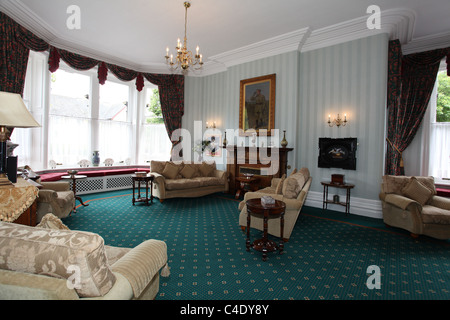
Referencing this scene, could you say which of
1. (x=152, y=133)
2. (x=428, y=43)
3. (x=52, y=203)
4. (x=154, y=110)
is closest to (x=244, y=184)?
(x=152, y=133)

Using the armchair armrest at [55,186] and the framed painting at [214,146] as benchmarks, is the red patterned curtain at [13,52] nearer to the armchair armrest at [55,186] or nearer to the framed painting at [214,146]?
the armchair armrest at [55,186]

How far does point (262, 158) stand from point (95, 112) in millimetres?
5342

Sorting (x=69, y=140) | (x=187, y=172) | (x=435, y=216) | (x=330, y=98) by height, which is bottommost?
(x=435, y=216)

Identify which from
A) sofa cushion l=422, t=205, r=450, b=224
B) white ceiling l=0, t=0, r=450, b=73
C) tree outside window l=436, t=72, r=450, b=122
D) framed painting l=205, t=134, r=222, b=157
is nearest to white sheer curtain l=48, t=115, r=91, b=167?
white ceiling l=0, t=0, r=450, b=73

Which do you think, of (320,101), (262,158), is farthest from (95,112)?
(320,101)

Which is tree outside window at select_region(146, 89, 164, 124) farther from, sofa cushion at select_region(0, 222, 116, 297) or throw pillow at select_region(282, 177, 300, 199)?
sofa cushion at select_region(0, 222, 116, 297)

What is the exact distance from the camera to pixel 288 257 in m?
3.20

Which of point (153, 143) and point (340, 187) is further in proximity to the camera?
point (153, 143)

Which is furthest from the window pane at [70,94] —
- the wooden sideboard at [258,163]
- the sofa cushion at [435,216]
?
the sofa cushion at [435,216]

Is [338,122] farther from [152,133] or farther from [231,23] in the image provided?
[152,133]

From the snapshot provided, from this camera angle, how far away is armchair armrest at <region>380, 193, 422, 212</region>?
12.6 feet

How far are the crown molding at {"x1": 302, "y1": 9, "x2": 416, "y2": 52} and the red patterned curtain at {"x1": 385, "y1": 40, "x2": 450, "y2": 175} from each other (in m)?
0.34

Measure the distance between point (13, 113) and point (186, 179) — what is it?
4699mm
